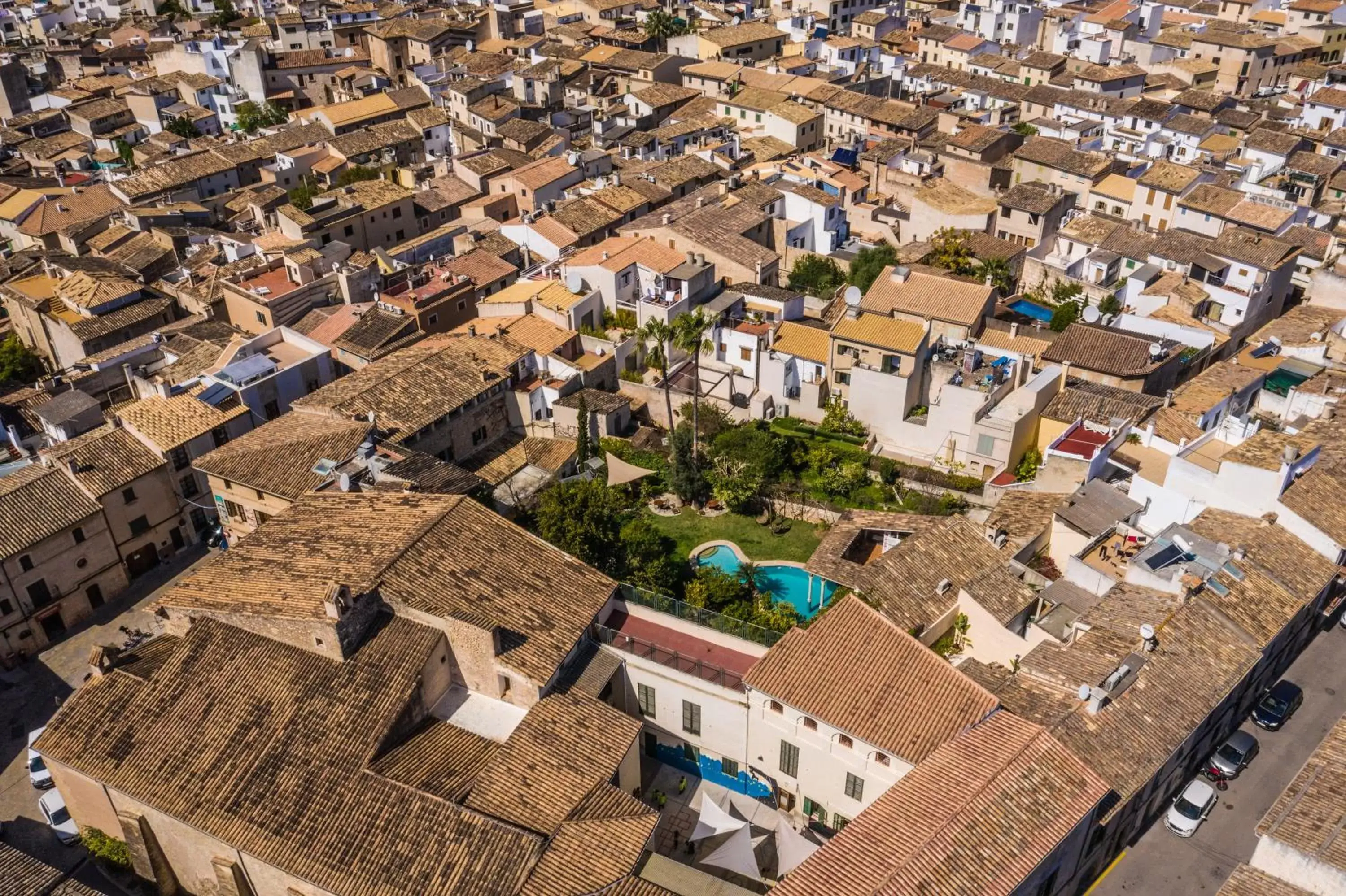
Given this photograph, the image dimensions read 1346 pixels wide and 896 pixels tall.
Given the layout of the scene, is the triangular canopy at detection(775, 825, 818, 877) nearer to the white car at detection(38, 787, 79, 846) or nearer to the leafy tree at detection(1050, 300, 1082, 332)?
the white car at detection(38, 787, 79, 846)

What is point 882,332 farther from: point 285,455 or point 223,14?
point 223,14

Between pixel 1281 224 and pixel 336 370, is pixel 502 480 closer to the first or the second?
pixel 336 370

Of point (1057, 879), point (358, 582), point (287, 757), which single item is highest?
point (358, 582)

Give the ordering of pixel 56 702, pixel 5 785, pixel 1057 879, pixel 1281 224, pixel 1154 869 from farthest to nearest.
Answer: pixel 1281 224 → pixel 56 702 → pixel 5 785 → pixel 1154 869 → pixel 1057 879

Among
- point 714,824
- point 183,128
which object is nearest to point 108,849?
point 714,824

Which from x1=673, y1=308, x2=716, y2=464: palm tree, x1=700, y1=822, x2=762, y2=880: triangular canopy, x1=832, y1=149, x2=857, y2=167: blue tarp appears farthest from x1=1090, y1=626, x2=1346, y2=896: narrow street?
x1=832, y1=149, x2=857, y2=167: blue tarp

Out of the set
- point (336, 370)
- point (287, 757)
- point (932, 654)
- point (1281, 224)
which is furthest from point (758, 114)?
point (287, 757)
